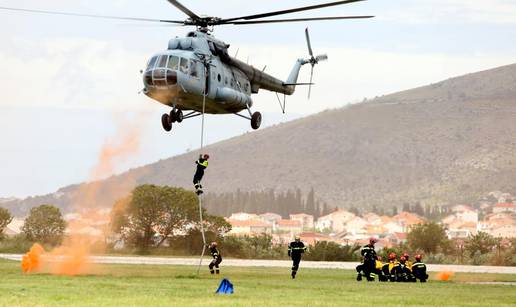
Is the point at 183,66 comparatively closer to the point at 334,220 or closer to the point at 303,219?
the point at 334,220

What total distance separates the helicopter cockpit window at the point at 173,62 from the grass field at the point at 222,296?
7.46m

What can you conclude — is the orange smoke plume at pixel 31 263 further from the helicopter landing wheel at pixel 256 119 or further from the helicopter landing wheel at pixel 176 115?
Result: the helicopter landing wheel at pixel 256 119

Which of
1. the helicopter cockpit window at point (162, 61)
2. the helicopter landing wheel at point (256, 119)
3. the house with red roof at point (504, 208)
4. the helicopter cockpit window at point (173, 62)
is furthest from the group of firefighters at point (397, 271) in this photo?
the house with red roof at point (504, 208)

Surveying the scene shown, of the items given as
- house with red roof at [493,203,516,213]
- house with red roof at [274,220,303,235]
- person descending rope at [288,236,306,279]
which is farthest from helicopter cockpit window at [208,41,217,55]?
house with red roof at [493,203,516,213]

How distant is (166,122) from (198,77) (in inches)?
96.3

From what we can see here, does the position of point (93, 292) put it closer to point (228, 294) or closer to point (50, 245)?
point (228, 294)

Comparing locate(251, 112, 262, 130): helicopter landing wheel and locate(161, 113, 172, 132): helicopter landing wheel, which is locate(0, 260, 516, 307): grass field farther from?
locate(251, 112, 262, 130): helicopter landing wheel

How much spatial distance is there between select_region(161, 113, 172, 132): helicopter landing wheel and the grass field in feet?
18.2

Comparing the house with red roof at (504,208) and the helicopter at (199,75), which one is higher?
the house with red roof at (504,208)

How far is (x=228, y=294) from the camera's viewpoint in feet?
94.1

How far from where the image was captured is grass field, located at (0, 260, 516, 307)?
2605 cm

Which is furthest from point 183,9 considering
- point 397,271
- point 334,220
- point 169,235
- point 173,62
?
point 334,220

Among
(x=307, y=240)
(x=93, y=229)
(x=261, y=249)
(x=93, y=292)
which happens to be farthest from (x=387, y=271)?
(x=307, y=240)

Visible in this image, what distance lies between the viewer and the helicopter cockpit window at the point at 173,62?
3747 centimetres
